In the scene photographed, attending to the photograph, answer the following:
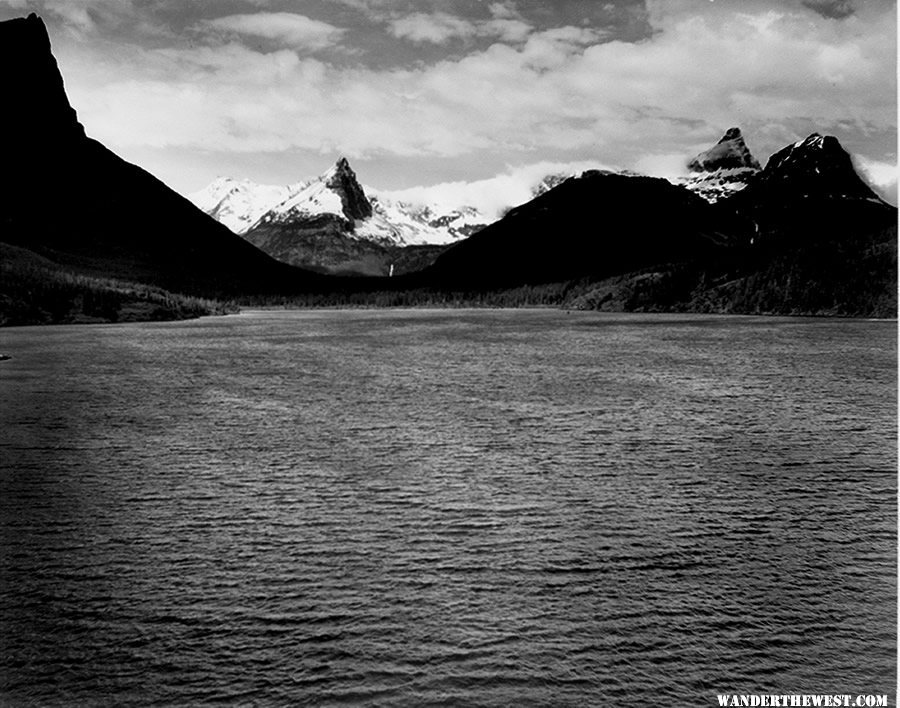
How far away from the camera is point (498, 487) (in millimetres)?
40062

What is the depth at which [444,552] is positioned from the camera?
30719 millimetres

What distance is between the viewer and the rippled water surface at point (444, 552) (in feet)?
72.6

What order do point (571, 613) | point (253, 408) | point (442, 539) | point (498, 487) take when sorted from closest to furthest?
1. point (571, 613)
2. point (442, 539)
3. point (498, 487)
4. point (253, 408)

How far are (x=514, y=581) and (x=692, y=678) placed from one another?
7328 millimetres

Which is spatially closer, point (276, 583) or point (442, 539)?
point (276, 583)

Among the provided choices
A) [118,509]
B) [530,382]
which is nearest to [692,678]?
[118,509]

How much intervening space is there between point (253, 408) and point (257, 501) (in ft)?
95.7

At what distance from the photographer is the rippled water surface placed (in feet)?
72.6

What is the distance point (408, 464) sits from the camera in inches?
1774

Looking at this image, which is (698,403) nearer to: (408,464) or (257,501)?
(408,464)

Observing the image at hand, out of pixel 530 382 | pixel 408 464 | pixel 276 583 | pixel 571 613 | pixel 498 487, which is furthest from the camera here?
pixel 530 382

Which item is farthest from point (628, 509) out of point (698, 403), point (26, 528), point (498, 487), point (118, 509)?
point (698, 403)

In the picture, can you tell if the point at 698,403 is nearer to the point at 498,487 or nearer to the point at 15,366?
the point at 498,487

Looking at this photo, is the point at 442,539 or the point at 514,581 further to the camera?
the point at 442,539
